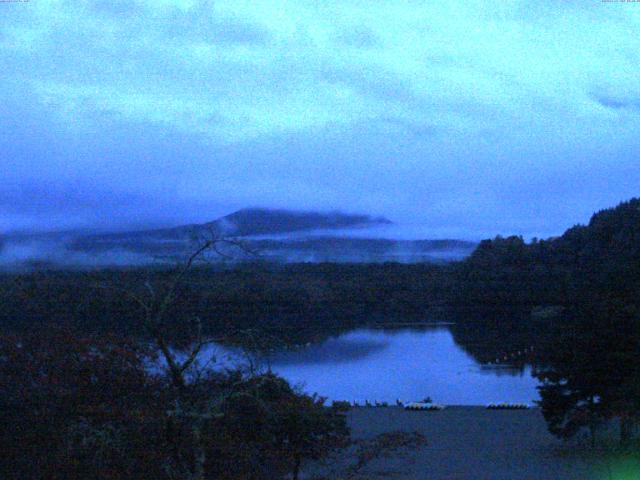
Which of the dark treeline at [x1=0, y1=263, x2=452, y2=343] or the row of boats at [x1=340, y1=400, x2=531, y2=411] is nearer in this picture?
the dark treeline at [x1=0, y1=263, x2=452, y2=343]

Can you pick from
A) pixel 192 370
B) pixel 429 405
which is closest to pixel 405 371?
pixel 429 405

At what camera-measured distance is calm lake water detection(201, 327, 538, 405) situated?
2017 cm

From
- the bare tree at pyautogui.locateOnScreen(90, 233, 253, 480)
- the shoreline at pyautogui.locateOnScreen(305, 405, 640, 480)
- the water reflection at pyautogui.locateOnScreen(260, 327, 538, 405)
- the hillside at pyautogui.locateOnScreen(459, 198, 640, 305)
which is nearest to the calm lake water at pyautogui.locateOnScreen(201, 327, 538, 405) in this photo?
the water reflection at pyautogui.locateOnScreen(260, 327, 538, 405)

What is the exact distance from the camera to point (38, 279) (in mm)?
11562

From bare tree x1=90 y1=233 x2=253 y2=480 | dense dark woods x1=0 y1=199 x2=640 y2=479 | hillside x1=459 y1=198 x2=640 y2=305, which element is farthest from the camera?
hillside x1=459 y1=198 x2=640 y2=305

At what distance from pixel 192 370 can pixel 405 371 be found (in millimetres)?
19586

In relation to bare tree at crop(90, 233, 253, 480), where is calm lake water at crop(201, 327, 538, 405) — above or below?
below

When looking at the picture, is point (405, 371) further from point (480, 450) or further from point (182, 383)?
point (182, 383)

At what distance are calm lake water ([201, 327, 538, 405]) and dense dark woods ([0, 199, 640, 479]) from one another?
0.90 meters

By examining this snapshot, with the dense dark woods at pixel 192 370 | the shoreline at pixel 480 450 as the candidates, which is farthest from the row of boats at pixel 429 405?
the dense dark woods at pixel 192 370

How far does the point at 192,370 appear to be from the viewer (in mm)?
6887

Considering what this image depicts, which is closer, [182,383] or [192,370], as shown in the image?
[182,383]

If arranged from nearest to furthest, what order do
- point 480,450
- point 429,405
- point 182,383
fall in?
point 182,383
point 480,450
point 429,405

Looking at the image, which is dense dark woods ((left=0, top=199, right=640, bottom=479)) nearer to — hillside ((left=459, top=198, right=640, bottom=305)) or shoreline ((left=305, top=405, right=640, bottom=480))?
shoreline ((left=305, top=405, right=640, bottom=480))
